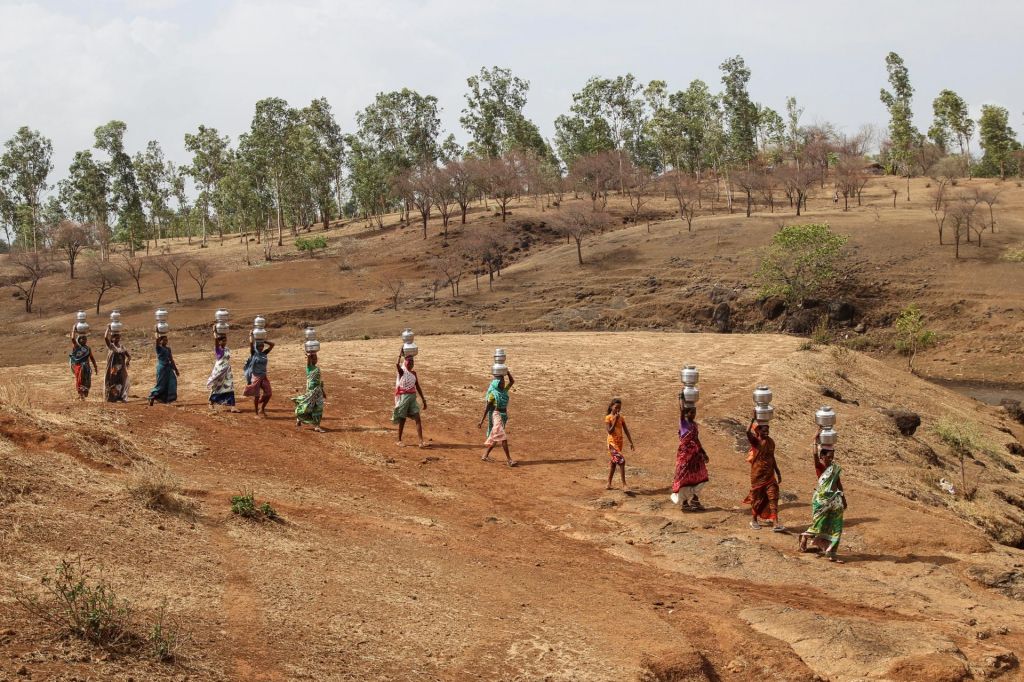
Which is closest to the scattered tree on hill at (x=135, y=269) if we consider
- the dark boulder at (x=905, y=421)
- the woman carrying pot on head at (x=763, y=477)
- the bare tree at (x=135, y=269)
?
the bare tree at (x=135, y=269)

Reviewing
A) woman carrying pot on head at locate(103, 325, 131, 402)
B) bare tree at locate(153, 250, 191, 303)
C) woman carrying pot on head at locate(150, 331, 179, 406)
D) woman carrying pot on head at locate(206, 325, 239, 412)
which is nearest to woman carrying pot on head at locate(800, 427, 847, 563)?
woman carrying pot on head at locate(206, 325, 239, 412)

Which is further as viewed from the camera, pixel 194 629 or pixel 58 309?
pixel 58 309

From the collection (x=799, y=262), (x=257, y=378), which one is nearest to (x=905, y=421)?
(x=257, y=378)

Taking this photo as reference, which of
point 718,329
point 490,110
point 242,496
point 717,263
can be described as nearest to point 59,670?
point 242,496

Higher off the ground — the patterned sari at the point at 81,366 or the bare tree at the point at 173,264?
the bare tree at the point at 173,264

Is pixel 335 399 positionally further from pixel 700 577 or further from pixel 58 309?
pixel 58 309

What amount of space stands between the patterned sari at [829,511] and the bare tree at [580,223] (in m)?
43.8

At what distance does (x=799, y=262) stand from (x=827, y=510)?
34.1 m

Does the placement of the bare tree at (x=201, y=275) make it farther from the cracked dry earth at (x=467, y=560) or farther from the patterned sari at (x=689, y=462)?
the patterned sari at (x=689, y=462)

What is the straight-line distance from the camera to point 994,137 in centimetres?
8238

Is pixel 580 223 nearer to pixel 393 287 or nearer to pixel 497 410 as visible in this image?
→ pixel 393 287

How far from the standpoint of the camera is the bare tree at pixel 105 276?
5603 centimetres

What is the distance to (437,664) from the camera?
6.88 m

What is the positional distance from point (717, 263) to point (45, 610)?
47095mm
